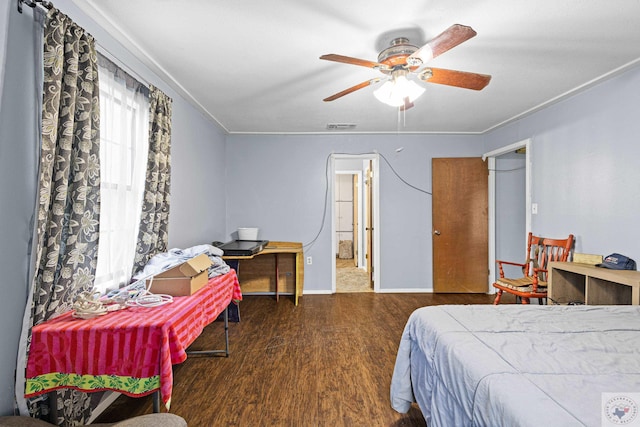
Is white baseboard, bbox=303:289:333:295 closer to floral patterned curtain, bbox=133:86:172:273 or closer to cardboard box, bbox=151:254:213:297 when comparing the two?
floral patterned curtain, bbox=133:86:172:273

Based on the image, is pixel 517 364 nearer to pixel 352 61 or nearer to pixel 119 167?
pixel 352 61

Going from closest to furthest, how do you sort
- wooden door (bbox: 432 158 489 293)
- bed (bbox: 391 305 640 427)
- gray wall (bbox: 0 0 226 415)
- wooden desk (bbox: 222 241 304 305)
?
bed (bbox: 391 305 640 427) < gray wall (bbox: 0 0 226 415) < wooden desk (bbox: 222 241 304 305) < wooden door (bbox: 432 158 489 293)

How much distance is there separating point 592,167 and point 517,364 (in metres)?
2.70

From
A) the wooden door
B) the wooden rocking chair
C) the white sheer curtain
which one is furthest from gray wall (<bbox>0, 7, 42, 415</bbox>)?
the wooden door

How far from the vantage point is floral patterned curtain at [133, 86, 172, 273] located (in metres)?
2.40

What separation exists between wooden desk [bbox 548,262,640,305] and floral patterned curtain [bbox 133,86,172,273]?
3.49 metres

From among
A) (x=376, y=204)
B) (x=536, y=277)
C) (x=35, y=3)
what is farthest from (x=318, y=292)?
(x=35, y=3)

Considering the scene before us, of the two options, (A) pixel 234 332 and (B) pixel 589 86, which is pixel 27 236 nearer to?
(A) pixel 234 332

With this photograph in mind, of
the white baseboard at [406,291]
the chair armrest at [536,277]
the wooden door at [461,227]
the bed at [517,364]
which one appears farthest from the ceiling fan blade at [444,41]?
the white baseboard at [406,291]

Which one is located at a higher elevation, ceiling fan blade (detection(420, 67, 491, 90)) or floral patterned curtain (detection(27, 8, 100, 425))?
ceiling fan blade (detection(420, 67, 491, 90))

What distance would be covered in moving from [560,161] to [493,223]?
1584mm

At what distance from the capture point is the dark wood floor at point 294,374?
77.7 inches

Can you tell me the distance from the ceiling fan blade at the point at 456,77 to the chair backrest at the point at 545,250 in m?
2.06

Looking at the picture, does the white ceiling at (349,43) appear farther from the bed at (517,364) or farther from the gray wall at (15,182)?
the bed at (517,364)
